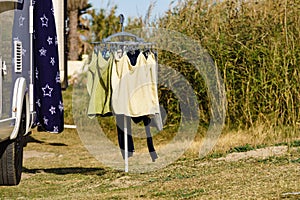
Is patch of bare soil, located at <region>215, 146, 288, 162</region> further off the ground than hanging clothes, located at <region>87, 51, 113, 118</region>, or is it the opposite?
hanging clothes, located at <region>87, 51, 113, 118</region>

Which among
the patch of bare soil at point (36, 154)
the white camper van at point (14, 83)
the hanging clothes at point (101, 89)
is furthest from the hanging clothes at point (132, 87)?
the patch of bare soil at point (36, 154)

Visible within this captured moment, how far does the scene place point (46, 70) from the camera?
25.8 ft

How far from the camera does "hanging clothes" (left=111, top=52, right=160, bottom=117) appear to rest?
8375 millimetres

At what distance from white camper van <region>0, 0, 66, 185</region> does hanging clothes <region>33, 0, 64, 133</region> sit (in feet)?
0.87

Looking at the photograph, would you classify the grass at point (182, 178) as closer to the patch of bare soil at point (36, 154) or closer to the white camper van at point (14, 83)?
the white camper van at point (14, 83)

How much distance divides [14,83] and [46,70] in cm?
124

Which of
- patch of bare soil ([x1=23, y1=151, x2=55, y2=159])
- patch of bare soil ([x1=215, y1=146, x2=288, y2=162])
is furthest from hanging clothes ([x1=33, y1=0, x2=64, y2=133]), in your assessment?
patch of bare soil ([x1=23, y1=151, x2=55, y2=159])

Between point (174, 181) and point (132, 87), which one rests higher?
point (132, 87)

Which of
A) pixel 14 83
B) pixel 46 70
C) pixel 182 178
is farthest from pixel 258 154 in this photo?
pixel 14 83

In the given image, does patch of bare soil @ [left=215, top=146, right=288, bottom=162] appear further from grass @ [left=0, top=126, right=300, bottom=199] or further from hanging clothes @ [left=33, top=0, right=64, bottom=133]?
hanging clothes @ [left=33, top=0, right=64, bottom=133]

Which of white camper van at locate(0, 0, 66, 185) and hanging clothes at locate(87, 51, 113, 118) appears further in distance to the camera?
hanging clothes at locate(87, 51, 113, 118)

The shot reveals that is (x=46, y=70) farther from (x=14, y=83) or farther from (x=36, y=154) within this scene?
(x=36, y=154)

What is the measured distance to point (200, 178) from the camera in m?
7.54

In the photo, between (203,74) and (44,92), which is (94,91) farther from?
(203,74)
